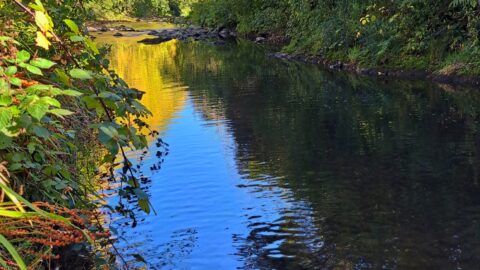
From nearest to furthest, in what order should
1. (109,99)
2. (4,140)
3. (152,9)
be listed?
(4,140), (109,99), (152,9)

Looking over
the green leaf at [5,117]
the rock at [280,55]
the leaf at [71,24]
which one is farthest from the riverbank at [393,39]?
the green leaf at [5,117]

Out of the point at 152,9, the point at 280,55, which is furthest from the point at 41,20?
the point at 152,9

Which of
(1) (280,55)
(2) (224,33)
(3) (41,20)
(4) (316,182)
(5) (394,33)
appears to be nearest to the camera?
(3) (41,20)

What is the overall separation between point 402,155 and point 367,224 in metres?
3.81

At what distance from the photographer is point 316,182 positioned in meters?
10.4

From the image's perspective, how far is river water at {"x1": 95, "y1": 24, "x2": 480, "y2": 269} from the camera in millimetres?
7656

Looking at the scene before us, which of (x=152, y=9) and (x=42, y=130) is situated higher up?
(x=152, y=9)

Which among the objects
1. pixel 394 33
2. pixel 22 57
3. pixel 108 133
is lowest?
pixel 108 133

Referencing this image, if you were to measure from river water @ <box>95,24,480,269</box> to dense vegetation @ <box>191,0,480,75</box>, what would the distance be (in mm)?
2554

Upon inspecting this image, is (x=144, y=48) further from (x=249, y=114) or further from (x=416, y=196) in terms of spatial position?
(x=416, y=196)

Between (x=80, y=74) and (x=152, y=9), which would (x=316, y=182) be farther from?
(x=152, y=9)

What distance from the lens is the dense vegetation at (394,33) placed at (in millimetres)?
21525

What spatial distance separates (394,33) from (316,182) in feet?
55.4

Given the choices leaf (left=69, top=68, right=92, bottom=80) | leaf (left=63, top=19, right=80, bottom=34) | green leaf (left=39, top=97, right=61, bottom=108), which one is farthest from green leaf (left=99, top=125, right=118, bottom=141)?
leaf (left=63, top=19, right=80, bottom=34)
